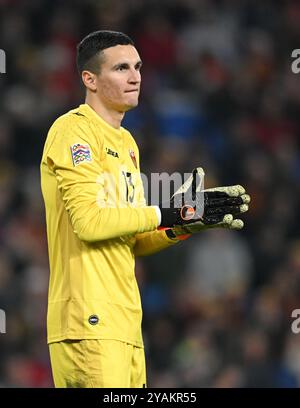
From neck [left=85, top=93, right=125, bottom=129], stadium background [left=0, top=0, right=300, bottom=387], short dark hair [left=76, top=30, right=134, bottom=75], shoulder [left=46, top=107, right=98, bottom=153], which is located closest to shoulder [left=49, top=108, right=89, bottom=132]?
shoulder [left=46, top=107, right=98, bottom=153]

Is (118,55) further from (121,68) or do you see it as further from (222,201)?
(222,201)

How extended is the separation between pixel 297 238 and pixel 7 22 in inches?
145

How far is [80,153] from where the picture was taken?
427 cm

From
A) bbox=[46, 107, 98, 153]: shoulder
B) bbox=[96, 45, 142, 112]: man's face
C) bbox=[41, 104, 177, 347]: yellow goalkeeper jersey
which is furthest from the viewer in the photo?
bbox=[96, 45, 142, 112]: man's face

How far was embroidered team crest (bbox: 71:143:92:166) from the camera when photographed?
4254 millimetres

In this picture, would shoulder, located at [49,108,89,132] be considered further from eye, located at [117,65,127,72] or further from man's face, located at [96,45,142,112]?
eye, located at [117,65,127,72]

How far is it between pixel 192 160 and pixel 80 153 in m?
5.36

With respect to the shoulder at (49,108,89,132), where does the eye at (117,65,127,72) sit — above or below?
above

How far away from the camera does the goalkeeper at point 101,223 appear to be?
13.8 feet

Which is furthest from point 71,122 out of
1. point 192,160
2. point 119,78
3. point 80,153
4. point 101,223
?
point 192,160

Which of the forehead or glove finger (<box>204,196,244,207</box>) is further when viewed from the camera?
the forehead

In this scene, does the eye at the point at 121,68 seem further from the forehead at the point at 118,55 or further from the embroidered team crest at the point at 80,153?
the embroidered team crest at the point at 80,153

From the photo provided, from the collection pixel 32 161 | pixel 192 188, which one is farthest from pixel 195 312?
pixel 192 188

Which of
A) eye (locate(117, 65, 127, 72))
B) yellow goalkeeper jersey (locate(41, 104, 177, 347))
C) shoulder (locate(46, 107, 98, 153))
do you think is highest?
eye (locate(117, 65, 127, 72))
